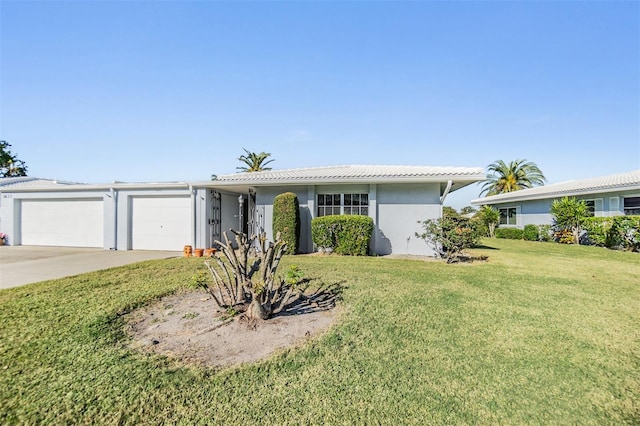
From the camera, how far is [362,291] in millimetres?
5801

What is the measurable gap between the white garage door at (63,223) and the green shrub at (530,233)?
24.6m

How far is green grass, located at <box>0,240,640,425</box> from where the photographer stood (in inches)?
92.4

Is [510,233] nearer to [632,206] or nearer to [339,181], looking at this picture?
[632,206]

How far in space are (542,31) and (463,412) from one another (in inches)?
531

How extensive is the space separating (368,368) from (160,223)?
12.0 m

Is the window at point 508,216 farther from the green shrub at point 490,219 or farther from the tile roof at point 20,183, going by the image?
the tile roof at point 20,183

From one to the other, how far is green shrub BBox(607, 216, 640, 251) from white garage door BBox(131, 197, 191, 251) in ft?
65.1

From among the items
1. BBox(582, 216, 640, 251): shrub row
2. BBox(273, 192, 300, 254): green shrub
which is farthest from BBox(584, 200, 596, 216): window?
BBox(273, 192, 300, 254): green shrub

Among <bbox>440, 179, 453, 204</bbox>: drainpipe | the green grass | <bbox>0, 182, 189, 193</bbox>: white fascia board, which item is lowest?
the green grass

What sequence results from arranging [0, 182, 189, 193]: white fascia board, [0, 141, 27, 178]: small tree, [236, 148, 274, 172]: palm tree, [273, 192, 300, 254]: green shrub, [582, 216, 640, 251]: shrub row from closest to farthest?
[273, 192, 300, 254]: green shrub
[0, 182, 189, 193]: white fascia board
[582, 216, 640, 251]: shrub row
[0, 141, 27, 178]: small tree
[236, 148, 274, 172]: palm tree

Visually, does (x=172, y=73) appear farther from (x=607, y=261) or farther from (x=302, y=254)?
(x=607, y=261)

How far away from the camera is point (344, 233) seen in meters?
10.4

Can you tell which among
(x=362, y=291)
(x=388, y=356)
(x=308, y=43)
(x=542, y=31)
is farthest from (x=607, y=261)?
(x=308, y=43)

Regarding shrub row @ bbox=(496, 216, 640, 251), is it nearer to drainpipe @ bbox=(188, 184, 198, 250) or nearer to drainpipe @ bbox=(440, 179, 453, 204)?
drainpipe @ bbox=(440, 179, 453, 204)
